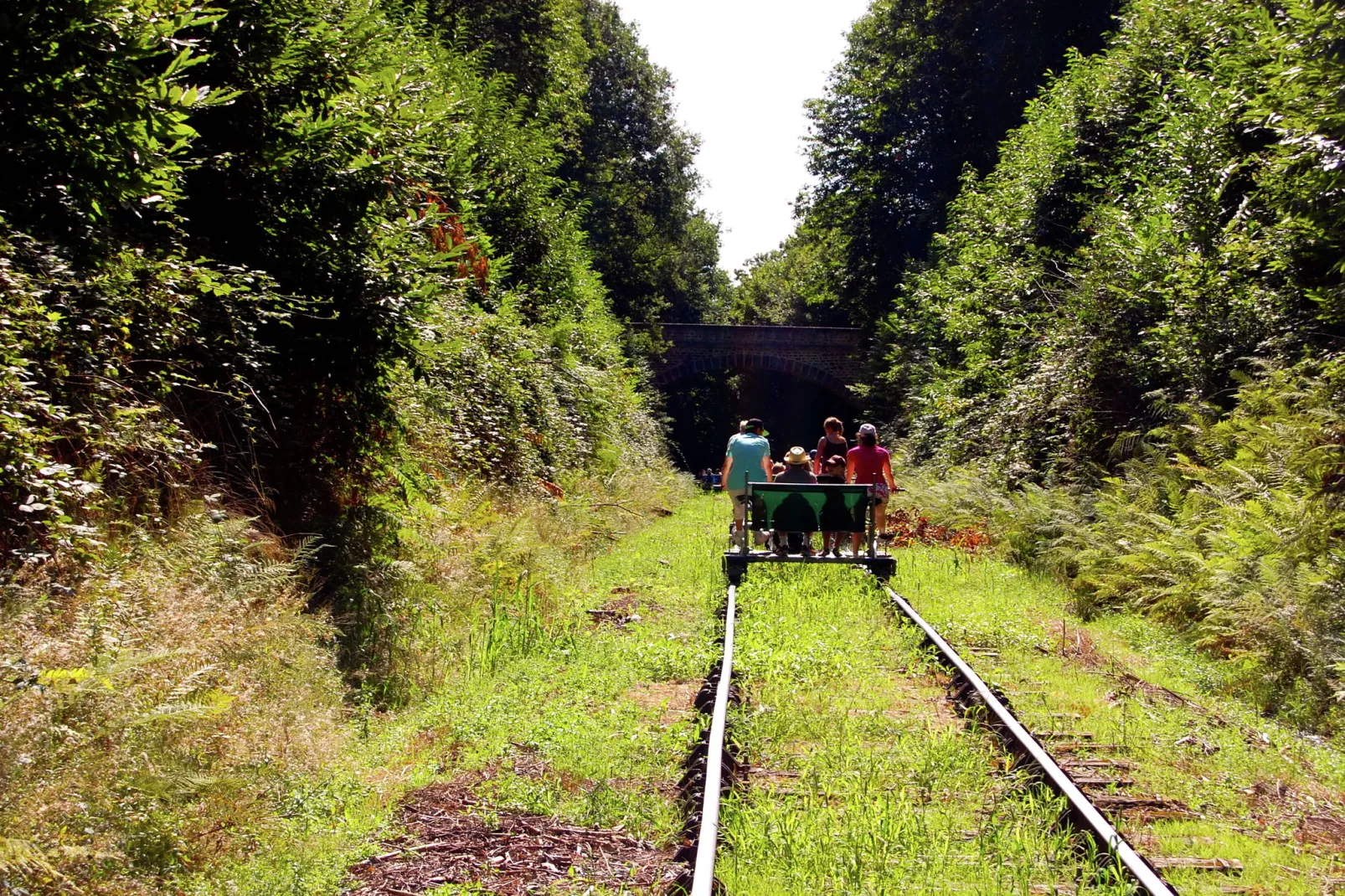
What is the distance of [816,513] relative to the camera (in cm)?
1155

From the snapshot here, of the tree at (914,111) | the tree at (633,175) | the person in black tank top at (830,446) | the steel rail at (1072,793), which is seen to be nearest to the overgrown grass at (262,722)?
the steel rail at (1072,793)

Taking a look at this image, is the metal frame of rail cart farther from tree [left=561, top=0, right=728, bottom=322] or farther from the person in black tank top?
tree [left=561, top=0, right=728, bottom=322]

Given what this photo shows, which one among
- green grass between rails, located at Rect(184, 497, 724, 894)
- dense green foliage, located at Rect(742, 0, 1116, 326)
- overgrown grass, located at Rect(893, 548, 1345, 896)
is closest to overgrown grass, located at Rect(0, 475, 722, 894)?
green grass between rails, located at Rect(184, 497, 724, 894)

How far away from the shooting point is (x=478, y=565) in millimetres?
10547

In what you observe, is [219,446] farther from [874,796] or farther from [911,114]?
[911,114]

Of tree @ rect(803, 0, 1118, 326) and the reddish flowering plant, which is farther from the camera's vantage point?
tree @ rect(803, 0, 1118, 326)

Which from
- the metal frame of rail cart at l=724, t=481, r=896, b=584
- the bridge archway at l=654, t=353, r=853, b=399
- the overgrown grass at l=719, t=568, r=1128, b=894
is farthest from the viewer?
→ the bridge archway at l=654, t=353, r=853, b=399

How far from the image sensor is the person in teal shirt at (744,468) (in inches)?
491

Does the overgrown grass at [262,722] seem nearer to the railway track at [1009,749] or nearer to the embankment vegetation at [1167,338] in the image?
the railway track at [1009,749]

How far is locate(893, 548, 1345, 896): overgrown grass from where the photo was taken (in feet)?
15.1

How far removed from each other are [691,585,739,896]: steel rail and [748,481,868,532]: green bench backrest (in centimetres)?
398

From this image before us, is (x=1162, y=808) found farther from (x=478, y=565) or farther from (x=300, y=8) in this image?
(x=300, y=8)

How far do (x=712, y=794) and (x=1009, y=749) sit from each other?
1.98 m

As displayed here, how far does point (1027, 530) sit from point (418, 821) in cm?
1132
